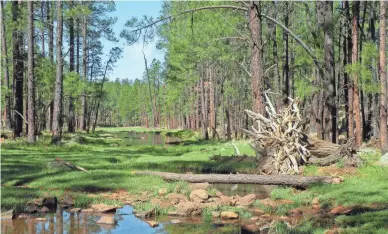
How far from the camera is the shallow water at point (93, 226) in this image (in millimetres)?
8781

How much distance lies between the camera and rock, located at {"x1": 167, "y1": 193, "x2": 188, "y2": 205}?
461 inches

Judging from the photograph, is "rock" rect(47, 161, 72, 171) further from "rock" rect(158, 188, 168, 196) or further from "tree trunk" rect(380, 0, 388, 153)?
"tree trunk" rect(380, 0, 388, 153)

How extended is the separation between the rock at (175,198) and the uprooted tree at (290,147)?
4.42 metres

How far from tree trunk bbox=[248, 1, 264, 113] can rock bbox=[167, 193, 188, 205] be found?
6.19m

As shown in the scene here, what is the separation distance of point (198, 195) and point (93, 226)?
3730 mm

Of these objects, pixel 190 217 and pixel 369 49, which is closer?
pixel 190 217

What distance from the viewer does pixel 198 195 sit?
39.9 feet

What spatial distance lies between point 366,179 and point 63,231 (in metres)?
9.13

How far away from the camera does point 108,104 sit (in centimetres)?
12962

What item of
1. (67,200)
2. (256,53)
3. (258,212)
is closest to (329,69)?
(256,53)

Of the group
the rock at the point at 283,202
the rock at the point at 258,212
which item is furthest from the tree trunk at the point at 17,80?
the rock at the point at 258,212

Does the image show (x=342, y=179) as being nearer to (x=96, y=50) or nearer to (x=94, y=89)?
(x=94, y=89)

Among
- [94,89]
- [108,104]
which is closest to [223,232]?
[94,89]

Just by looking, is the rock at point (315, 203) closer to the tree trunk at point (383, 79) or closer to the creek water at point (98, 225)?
the creek water at point (98, 225)
